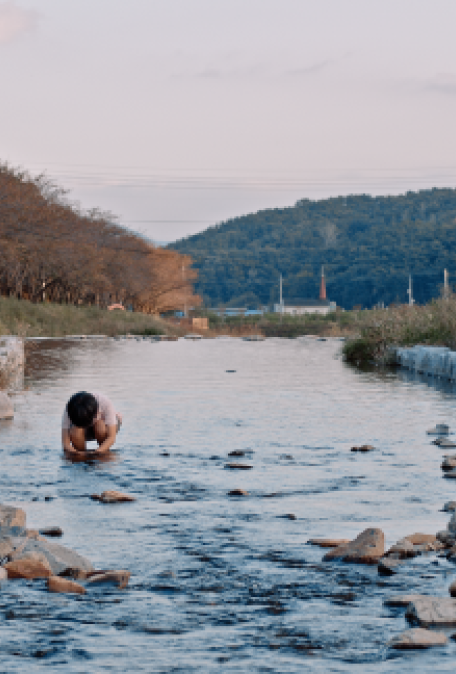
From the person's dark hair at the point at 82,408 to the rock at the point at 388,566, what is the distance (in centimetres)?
469

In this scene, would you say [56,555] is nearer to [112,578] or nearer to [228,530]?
[112,578]

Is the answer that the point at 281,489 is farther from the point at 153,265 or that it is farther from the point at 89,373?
the point at 153,265

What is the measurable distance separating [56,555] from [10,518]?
89cm

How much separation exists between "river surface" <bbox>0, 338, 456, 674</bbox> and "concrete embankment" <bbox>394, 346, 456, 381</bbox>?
586 centimetres

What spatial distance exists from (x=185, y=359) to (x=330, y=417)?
53.8 ft

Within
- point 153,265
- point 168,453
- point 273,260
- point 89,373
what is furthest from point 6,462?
point 273,260

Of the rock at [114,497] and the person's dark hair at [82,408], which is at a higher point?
the person's dark hair at [82,408]

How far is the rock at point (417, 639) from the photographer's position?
467 centimetres

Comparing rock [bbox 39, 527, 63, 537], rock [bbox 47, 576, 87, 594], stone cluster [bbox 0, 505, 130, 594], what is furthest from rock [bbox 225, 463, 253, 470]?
rock [bbox 47, 576, 87, 594]

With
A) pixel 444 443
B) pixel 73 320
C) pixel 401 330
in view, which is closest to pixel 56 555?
pixel 444 443

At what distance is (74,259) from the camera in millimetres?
59438

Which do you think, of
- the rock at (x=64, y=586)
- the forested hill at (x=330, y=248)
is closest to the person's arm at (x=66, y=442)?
the rock at (x=64, y=586)

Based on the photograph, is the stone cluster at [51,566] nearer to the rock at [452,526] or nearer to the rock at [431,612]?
the rock at [431,612]

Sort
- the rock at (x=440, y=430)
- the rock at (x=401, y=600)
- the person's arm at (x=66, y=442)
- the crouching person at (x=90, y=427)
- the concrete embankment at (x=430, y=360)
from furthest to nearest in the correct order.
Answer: the concrete embankment at (x=430, y=360), the rock at (x=440, y=430), the person's arm at (x=66, y=442), the crouching person at (x=90, y=427), the rock at (x=401, y=600)
